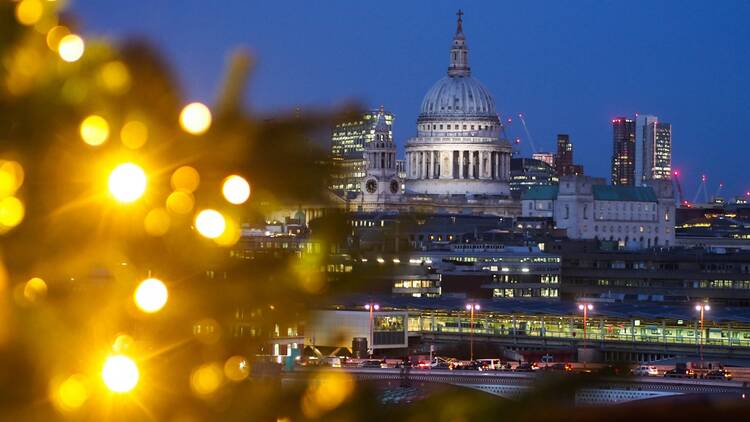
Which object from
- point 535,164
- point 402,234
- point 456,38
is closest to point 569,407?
point 402,234

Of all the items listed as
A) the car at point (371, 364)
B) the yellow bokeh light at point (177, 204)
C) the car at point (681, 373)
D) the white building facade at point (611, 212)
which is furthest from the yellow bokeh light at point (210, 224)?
the white building facade at point (611, 212)

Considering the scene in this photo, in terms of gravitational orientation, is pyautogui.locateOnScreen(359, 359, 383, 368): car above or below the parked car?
above

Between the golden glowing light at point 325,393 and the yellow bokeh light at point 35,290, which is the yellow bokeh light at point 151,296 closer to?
the yellow bokeh light at point 35,290

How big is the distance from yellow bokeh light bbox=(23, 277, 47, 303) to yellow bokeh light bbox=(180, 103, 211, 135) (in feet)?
1.38

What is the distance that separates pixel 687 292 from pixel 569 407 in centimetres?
7829

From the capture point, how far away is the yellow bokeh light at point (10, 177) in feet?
12.4

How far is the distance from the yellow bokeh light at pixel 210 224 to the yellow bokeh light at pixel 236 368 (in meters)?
0.25

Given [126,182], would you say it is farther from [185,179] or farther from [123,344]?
[123,344]

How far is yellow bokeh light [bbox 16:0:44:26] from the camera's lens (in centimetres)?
373

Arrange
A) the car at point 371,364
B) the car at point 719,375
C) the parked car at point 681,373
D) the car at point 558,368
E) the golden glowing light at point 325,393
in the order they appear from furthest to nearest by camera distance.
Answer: the car at point 719,375 → the parked car at point 681,373 → the car at point 371,364 → the golden glowing light at point 325,393 → the car at point 558,368

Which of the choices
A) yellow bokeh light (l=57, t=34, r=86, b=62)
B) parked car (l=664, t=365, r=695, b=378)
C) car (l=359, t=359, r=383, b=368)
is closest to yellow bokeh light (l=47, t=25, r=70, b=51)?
yellow bokeh light (l=57, t=34, r=86, b=62)

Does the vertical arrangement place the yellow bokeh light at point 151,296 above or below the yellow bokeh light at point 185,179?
below

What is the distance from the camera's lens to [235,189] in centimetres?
409

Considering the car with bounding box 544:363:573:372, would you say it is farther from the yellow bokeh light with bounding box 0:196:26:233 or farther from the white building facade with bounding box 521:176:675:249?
the white building facade with bounding box 521:176:675:249
